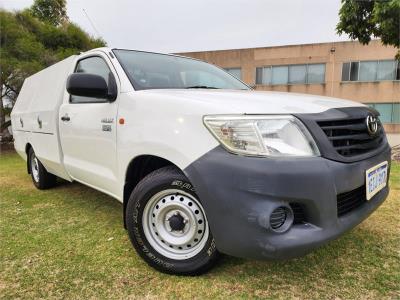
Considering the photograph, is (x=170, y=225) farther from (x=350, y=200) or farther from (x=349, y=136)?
(x=349, y=136)

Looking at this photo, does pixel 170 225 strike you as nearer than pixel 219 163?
No

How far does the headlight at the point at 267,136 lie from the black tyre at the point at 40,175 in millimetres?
3793

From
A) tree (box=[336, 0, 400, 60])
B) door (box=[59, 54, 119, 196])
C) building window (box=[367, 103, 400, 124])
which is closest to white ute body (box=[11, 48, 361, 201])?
door (box=[59, 54, 119, 196])

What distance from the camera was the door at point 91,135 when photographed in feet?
9.09

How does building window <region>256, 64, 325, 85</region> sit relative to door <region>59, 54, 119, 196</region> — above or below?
above

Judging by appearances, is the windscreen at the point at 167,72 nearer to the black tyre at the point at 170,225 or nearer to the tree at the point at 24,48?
the black tyre at the point at 170,225

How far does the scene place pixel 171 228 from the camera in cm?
235

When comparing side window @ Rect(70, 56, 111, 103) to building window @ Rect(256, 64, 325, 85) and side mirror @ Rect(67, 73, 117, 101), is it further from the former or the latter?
building window @ Rect(256, 64, 325, 85)

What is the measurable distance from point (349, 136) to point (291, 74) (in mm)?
22058

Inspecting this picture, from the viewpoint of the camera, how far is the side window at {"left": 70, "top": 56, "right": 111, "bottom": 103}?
3007mm

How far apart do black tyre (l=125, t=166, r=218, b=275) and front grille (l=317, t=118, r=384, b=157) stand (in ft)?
3.06

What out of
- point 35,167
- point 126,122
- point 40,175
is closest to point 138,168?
point 126,122

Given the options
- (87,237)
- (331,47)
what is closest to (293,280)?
(87,237)

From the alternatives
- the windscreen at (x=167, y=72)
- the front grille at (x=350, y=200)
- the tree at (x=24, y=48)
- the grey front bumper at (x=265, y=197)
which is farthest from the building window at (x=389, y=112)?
the grey front bumper at (x=265, y=197)
